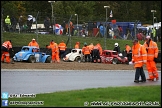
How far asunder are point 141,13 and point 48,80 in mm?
53643

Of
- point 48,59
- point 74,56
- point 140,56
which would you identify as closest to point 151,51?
point 140,56

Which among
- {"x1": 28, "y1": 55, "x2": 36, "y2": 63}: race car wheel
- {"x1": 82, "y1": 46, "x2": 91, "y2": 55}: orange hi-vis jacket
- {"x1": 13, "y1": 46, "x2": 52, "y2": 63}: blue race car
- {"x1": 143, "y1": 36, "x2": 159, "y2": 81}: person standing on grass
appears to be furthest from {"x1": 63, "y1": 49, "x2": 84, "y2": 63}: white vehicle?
{"x1": 143, "y1": 36, "x2": 159, "y2": 81}: person standing on grass

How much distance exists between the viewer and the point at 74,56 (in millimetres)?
30469

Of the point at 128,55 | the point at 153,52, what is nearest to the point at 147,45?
the point at 153,52

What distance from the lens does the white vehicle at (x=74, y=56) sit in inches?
1195

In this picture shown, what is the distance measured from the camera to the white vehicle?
3034 cm

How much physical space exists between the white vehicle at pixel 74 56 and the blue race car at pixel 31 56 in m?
2.92

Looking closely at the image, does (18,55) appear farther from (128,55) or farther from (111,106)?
(111,106)

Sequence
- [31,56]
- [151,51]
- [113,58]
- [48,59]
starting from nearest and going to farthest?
[151,51]
[31,56]
[48,59]
[113,58]

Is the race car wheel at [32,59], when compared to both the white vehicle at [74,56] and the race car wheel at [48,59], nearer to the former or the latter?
the race car wheel at [48,59]

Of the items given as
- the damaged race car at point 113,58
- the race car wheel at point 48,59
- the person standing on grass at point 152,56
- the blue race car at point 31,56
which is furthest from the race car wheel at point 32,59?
the person standing on grass at point 152,56

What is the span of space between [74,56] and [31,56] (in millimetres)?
4521

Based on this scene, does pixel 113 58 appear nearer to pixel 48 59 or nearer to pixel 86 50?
pixel 86 50

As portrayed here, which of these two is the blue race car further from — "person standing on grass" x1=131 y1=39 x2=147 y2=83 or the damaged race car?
"person standing on grass" x1=131 y1=39 x2=147 y2=83
